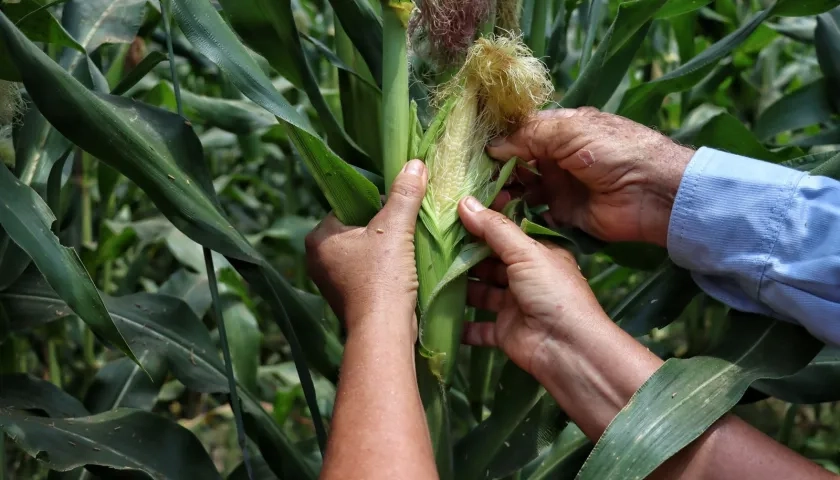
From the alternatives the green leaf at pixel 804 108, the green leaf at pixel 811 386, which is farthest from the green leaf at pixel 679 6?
the green leaf at pixel 811 386

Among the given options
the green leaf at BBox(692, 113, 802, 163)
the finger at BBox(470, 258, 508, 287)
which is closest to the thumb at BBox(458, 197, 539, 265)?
the finger at BBox(470, 258, 508, 287)

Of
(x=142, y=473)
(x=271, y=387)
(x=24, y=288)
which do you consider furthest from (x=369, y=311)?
(x=271, y=387)

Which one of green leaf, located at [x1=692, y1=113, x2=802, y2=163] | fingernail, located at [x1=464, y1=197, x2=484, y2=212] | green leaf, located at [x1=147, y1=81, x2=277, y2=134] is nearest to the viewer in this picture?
fingernail, located at [x1=464, y1=197, x2=484, y2=212]

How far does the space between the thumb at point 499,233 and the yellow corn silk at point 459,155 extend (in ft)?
0.08

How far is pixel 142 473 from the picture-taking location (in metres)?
0.98

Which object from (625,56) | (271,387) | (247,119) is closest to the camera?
(625,56)

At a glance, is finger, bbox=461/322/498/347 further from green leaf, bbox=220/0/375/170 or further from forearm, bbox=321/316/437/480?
green leaf, bbox=220/0/375/170

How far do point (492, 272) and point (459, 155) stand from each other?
7.4 inches

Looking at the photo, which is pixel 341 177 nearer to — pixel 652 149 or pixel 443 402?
pixel 443 402

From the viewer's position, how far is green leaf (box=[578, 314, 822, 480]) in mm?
783

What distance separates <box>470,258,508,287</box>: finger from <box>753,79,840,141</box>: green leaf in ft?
2.41

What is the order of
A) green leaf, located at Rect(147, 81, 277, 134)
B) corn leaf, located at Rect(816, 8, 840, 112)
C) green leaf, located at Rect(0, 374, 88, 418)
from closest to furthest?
green leaf, located at Rect(0, 374, 88, 418) → corn leaf, located at Rect(816, 8, 840, 112) → green leaf, located at Rect(147, 81, 277, 134)

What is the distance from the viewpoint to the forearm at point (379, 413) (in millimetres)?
757

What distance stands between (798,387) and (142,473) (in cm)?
95
